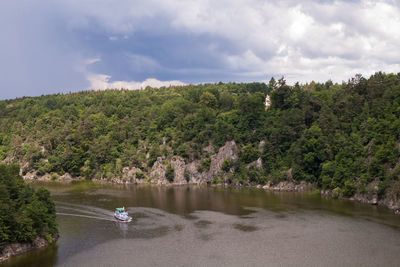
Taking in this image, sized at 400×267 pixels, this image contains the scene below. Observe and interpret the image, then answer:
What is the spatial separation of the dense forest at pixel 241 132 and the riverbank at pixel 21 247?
63.4 metres

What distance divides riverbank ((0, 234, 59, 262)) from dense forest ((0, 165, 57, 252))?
42 cm

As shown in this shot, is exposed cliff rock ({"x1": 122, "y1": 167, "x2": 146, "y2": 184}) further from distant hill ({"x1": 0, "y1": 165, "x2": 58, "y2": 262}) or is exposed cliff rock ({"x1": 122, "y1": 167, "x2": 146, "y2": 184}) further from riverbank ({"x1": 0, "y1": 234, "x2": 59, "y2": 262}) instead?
riverbank ({"x1": 0, "y1": 234, "x2": 59, "y2": 262})

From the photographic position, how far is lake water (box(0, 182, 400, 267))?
48.6 m

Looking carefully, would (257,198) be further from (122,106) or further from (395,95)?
(122,106)

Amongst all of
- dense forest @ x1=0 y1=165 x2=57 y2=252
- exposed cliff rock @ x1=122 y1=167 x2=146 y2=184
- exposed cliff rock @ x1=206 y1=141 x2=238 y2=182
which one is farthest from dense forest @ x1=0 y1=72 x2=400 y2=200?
dense forest @ x1=0 y1=165 x2=57 y2=252

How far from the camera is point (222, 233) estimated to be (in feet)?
199

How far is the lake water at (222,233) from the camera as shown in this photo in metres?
48.6

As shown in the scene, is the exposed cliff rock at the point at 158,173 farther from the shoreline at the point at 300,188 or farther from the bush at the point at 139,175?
the bush at the point at 139,175

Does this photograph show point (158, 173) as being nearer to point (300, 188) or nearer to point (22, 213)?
point (300, 188)

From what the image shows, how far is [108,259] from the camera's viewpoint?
49.1 meters

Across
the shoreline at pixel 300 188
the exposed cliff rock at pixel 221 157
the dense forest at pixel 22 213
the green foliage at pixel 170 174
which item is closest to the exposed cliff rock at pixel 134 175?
the shoreline at pixel 300 188

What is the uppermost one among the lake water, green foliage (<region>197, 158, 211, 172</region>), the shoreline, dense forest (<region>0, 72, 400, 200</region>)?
dense forest (<region>0, 72, 400, 200</region>)

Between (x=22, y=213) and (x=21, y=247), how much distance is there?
4481mm

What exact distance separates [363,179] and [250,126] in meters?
50.1
